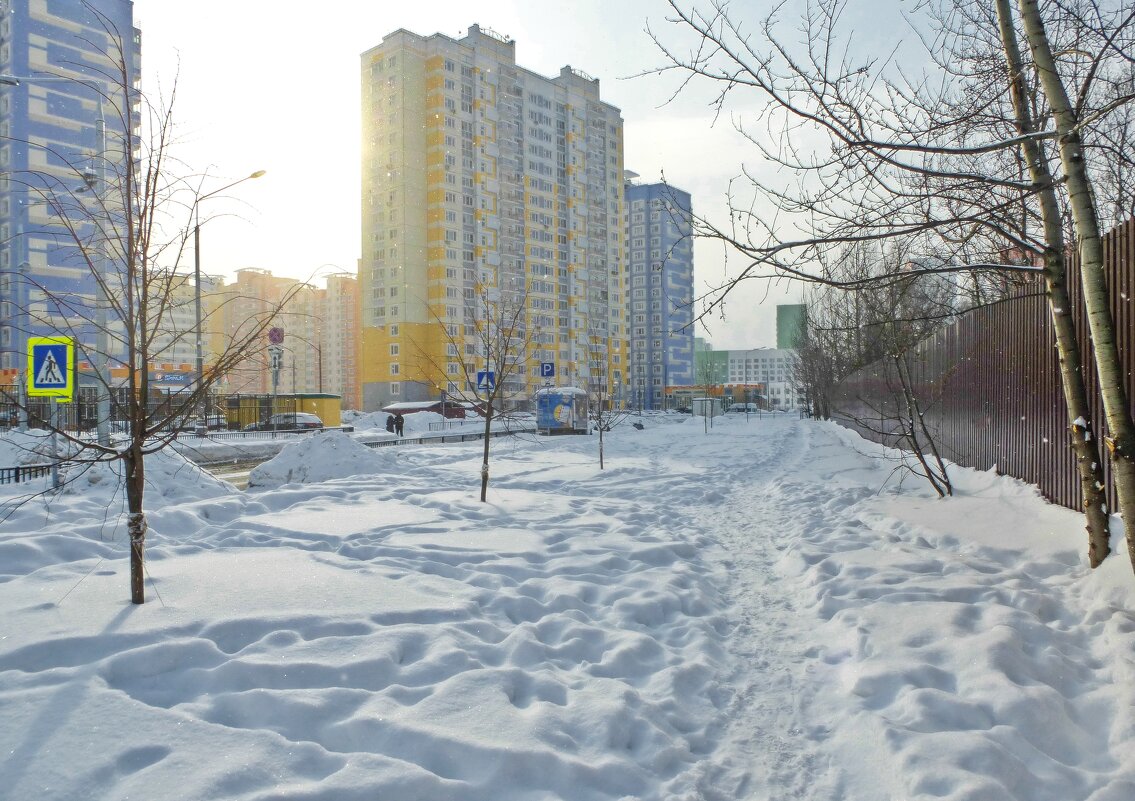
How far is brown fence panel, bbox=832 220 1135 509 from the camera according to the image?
18.7 feet

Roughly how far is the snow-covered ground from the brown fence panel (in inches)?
22.1

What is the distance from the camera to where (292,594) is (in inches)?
194

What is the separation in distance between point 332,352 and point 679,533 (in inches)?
5270

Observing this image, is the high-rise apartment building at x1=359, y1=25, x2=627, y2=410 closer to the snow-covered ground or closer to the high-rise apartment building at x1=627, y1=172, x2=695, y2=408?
the high-rise apartment building at x1=627, y1=172, x2=695, y2=408

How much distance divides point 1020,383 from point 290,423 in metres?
32.9

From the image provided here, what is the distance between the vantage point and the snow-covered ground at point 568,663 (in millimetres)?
2809

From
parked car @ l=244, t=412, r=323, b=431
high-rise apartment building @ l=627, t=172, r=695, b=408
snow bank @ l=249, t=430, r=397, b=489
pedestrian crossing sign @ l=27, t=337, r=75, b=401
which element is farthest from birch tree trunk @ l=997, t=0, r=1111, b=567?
high-rise apartment building @ l=627, t=172, r=695, b=408

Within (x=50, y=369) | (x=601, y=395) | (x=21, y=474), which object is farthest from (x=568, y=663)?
(x=601, y=395)

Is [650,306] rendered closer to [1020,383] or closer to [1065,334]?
[1020,383]

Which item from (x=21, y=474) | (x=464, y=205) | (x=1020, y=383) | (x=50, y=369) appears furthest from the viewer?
(x=464, y=205)

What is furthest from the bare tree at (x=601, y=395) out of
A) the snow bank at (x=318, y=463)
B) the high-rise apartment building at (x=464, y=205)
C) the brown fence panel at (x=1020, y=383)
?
the high-rise apartment building at (x=464, y=205)

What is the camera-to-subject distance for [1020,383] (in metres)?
8.18

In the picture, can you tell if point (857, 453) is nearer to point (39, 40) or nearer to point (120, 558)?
point (120, 558)

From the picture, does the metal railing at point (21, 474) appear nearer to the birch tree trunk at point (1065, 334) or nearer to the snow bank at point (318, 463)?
the snow bank at point (318, 463)
